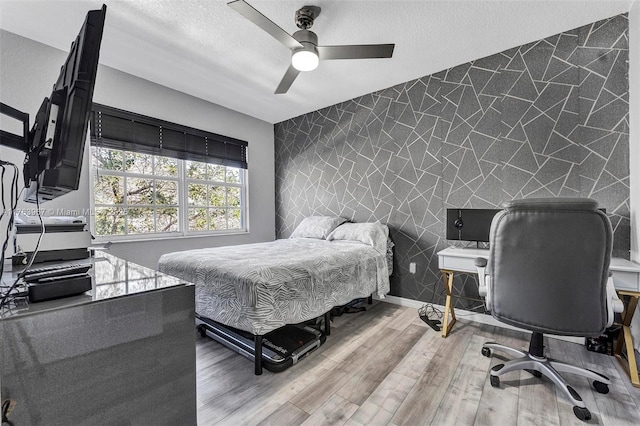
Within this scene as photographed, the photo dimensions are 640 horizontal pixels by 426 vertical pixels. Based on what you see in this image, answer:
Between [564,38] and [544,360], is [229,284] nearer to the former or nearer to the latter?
[544,360]

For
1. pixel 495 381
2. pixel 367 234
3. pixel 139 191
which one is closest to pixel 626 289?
pixel 495 381

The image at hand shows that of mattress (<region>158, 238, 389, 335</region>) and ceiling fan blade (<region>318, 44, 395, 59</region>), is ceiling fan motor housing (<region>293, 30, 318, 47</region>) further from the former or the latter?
mattress (<region>158, 238, 389, 335</region>)

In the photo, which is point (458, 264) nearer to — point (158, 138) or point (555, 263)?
point (555, 263)

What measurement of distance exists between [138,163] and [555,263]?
3.84 m

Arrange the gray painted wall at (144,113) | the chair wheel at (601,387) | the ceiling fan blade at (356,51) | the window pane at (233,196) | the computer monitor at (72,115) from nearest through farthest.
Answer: the computer monitor at (72,115), the chair wheel at (601,387), the ceiling fan blade at (356,51), the gray painted wall at (144,113), the window pane at (233,196)

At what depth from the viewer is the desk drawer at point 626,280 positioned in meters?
1.72

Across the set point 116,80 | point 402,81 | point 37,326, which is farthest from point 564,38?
point 116,80

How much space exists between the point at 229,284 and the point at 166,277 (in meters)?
0.86

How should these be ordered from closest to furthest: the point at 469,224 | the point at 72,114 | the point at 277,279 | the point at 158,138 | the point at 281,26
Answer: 1. the point at 72,114
2. the point at 277,279
3. the point at 281,26
4. the point at 469,224
5. the point at 158,138

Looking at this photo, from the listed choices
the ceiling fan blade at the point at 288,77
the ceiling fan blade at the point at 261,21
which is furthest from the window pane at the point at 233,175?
A: the ceiling fan blade at the point at 261,21

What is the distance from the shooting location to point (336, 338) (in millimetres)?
2342

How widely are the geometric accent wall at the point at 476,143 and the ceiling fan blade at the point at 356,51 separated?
1.27 meters

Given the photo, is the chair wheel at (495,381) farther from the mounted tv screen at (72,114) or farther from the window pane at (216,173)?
the window pane at (216,173)

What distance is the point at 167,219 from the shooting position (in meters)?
3.34
